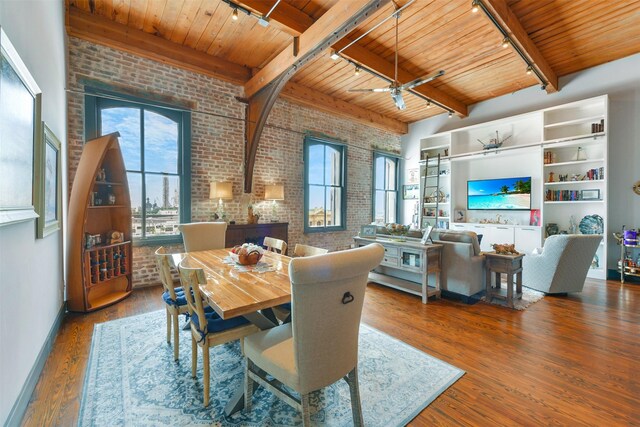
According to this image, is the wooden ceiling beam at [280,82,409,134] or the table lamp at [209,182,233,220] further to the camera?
the wooden ceiling beam at [280,82,409,134]

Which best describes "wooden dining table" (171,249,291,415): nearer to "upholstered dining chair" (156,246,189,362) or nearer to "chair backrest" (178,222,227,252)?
"upholstered dining chair" (156,246,189,362)

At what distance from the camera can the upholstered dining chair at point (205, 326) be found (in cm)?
173

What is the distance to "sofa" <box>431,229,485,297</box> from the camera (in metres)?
3.54

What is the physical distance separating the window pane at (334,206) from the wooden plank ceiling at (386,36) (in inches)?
89.8

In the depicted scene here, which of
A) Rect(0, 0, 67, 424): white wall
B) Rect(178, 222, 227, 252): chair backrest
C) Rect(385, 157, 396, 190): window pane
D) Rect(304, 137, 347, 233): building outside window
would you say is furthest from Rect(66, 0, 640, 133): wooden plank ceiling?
Rect(178, 222, 227, 252): chair backrest

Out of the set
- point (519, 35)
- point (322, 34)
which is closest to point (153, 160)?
point (322, 34)

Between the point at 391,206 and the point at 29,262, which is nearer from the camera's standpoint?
the point at 29,262

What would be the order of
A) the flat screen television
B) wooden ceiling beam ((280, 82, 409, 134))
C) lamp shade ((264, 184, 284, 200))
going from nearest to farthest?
1. lamp shade ((264, 184, 284, 200))
2. wooden ceiling beam ((280, 82, 409, 134))
3. the flat screen television

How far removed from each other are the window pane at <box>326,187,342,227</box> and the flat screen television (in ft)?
10.2

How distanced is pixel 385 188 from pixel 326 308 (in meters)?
6.97

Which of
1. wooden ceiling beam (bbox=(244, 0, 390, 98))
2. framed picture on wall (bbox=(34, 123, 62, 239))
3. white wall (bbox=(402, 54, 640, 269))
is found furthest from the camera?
white wall (bbox=(402, 54, 640, 269))

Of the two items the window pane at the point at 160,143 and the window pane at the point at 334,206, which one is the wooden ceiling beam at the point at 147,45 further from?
the window pane at the point at 334,206

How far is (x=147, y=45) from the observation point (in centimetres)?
406

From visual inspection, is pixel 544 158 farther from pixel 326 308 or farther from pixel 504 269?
pixel 326 308
